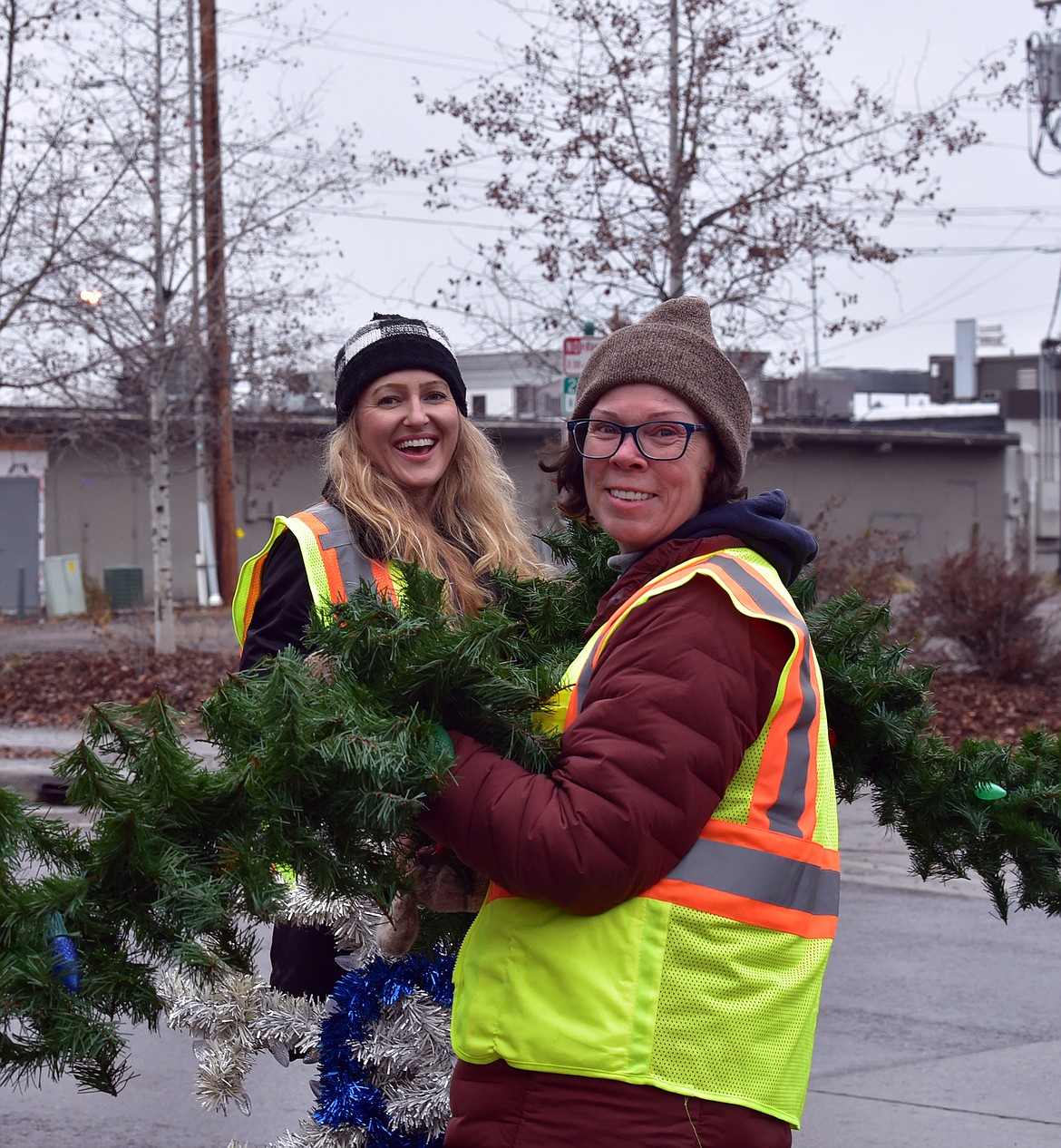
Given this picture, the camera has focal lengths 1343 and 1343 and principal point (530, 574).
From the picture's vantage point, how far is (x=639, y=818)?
1.61 metres

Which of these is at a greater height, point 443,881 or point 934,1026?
point 443,881

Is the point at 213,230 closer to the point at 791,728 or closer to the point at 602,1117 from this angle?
the point at 791,728

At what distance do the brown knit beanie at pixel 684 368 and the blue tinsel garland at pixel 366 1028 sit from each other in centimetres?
109

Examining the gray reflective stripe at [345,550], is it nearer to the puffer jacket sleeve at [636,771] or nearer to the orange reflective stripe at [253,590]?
the orange reflective stripe at [253,590]

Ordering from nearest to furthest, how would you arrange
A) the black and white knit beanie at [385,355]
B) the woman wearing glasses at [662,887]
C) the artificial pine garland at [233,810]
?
the artificial pine garland at [233,810] < the woman wearing glasses at [662,887] < the black and white knit beanie at [385,355]

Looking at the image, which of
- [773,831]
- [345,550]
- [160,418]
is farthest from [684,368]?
[160,418]

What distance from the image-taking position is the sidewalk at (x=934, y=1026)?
4.37m

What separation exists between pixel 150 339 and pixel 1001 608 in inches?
343

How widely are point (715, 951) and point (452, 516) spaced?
151 cm

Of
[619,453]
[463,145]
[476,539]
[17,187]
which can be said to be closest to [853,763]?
[619,453]

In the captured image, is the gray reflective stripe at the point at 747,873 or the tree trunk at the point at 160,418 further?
the tree trunk at the point at 160,418

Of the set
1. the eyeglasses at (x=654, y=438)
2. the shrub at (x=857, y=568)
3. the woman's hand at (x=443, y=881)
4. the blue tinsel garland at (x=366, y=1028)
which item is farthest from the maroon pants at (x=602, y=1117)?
the shrub at (x=857, y=568)

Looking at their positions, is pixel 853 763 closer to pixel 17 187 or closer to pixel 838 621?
pixel 838 621

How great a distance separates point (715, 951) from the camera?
1.66 meters
